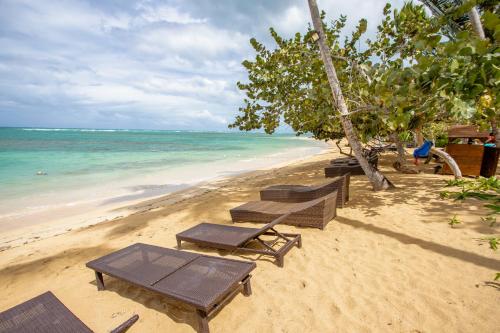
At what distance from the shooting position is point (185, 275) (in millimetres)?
3096

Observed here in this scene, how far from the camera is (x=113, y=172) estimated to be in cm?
1688

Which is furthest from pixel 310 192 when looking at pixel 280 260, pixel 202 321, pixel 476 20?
pixel 476 20

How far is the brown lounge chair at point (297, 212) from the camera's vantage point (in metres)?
5.08

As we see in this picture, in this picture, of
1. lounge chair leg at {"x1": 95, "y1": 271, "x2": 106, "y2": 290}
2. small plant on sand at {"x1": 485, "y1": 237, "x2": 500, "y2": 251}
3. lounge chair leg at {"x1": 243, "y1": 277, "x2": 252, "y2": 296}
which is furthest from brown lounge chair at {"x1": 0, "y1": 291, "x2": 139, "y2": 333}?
small plant on sand at {"x1": 485, "y1": 237, "x2": 500, "y2": 251}

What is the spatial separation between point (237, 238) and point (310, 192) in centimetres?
225

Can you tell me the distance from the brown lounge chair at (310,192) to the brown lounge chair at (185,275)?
295 centimetres

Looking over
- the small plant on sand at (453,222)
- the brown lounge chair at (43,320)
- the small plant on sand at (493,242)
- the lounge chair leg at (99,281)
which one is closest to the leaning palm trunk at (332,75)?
the small plant on sand at (453,222)

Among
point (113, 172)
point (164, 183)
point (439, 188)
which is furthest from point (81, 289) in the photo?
point (113, 172)

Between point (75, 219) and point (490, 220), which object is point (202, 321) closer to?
point (490, 220)

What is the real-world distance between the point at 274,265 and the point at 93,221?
5.98 m

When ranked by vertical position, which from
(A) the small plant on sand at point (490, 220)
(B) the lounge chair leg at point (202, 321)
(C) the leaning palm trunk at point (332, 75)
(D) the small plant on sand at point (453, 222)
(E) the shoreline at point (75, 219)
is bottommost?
(E) the shoreline at point (75, 219)

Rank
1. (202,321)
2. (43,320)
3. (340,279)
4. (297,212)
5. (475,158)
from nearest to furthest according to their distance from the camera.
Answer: (43,320) → (202,321) → (340,279) → (297,212) → (475,158)

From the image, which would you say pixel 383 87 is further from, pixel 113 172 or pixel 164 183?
pixel 113 172

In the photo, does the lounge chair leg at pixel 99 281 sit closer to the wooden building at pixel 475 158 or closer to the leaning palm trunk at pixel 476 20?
the leaning palm trunk at pixel 476 20
